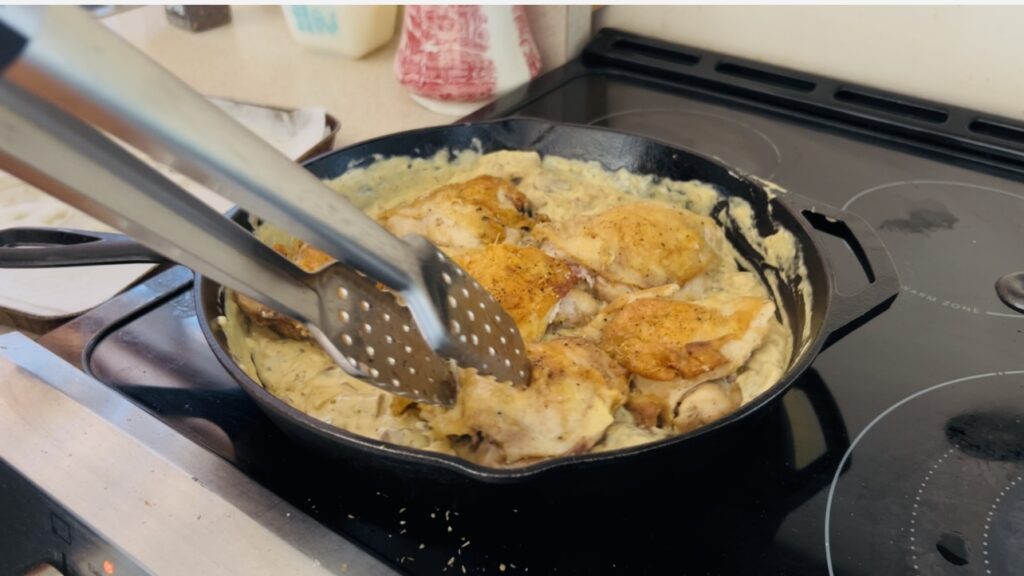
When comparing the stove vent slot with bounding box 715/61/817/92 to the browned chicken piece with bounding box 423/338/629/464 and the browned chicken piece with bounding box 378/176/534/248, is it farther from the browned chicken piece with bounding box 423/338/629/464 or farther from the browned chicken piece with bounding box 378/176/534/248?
the browned chicken piece with bounding box 423/338/629/464

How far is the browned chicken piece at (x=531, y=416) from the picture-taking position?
2.44 ft

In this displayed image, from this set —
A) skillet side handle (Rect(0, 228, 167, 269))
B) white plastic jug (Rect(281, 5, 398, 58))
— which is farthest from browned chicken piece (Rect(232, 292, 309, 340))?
white plastic jug (Rect(281, 5, 398, 58))

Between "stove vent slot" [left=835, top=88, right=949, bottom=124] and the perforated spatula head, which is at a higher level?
the perforated spatula head

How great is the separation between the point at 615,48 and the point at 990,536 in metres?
1.07

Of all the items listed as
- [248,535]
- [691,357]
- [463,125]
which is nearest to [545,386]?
[691,357]

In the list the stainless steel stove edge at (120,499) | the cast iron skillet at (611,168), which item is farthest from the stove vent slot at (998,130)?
the stainless steel stove edge at (120,499)

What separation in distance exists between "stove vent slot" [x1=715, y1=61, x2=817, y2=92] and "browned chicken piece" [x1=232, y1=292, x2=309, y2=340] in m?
0.90

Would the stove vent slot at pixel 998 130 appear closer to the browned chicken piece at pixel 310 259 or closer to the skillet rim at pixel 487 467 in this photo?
the skillet rim at pixel 487 467

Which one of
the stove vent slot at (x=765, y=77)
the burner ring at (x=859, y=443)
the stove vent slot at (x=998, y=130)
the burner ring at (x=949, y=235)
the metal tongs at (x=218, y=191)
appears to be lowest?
the burner ring at (x=859, y=443)

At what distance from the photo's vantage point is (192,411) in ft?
2.75

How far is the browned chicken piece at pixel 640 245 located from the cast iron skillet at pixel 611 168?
8 cm

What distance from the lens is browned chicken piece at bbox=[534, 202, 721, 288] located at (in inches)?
38.9

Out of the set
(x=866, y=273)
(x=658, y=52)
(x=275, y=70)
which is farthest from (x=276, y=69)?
(x=866, y=273)

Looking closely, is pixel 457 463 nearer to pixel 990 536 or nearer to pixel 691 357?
pixel 691 357
